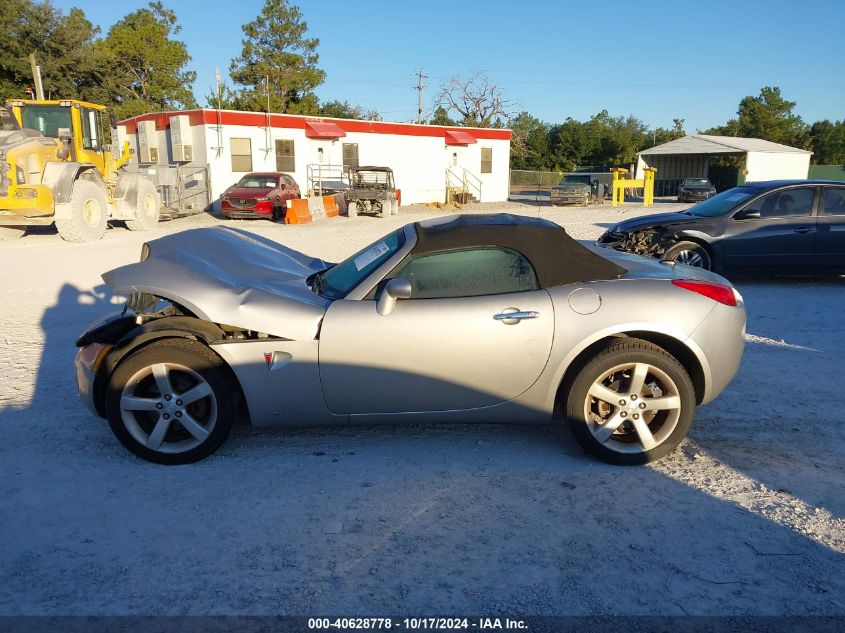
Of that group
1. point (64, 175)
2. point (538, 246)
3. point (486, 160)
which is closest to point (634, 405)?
point (538, 246)

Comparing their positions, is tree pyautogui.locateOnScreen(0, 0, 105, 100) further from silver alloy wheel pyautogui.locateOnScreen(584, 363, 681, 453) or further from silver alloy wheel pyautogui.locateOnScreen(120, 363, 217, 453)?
silver alloy wheel pyautogui.locateOnScreen(584, 363, 681, 453)

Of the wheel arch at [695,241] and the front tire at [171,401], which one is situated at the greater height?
the wheel arch at [695,241]

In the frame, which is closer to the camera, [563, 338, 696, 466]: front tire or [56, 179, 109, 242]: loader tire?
[563, 338, 696, 466]: front tire

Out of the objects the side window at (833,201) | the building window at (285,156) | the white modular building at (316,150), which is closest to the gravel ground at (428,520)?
the side window at (833,201)

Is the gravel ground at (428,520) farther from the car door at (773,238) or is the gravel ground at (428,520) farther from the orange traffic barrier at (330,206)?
the orange traffic barrier at (330,206)

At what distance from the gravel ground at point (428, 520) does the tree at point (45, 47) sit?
40652 millimetres

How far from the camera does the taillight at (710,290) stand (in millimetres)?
3951

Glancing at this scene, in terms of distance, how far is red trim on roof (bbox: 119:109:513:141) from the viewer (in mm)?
24750

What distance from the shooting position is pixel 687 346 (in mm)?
3832

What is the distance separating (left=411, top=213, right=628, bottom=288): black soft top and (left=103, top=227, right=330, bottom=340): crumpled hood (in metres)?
0.80

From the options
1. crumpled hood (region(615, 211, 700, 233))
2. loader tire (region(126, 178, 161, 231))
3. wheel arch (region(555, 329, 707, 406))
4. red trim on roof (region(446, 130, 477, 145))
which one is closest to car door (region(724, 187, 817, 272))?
crumpled hood (region(615, 211, 700, 233))

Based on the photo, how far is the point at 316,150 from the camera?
92.3ft

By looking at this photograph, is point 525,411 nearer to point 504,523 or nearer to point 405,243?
point 504,523

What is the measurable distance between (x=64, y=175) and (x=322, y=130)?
14.2 metres
